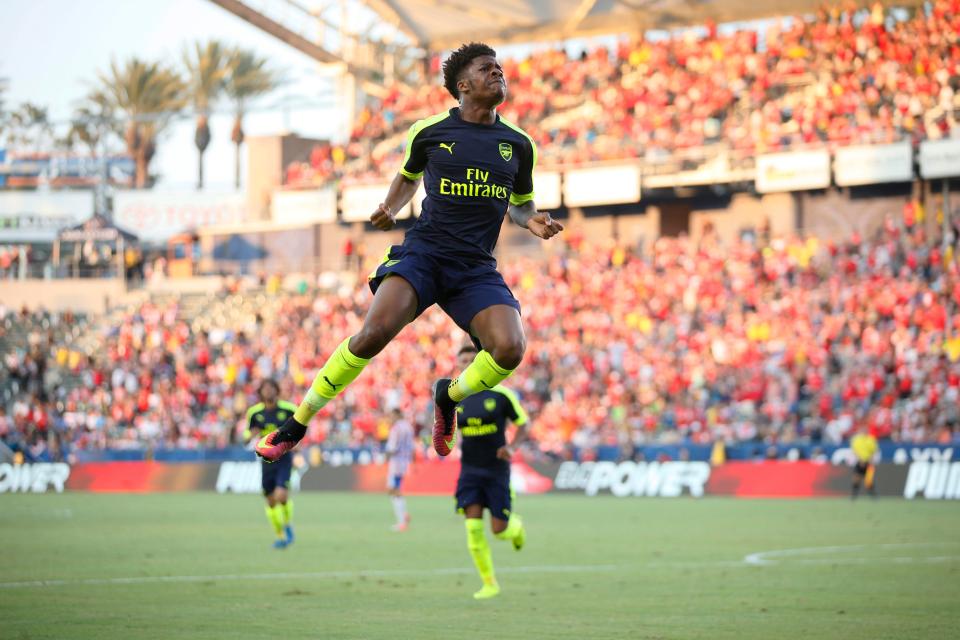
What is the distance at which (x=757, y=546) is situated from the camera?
18.5m

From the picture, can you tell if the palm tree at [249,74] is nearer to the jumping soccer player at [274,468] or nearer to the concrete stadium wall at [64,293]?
the concrete stadium wall at [64,293]

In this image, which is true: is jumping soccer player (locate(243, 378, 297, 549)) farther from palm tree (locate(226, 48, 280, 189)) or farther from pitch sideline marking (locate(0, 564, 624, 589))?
palm tree (locate(226, 48, 280, 189))

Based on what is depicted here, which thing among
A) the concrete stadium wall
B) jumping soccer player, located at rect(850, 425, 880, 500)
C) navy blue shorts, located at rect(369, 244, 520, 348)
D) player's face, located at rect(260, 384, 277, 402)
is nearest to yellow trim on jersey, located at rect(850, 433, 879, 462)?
jumping soccer player, located at rect(850, 425, 880, 500)

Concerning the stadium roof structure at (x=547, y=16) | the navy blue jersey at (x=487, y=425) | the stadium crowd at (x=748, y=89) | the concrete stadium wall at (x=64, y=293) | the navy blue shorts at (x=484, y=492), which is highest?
the stadium roof structure at (x=547, y=16)

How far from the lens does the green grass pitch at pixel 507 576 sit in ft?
36.2

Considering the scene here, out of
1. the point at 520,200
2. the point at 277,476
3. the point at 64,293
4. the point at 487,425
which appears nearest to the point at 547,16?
the point at 64,293

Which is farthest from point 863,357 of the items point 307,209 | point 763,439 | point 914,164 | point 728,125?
point 307,209

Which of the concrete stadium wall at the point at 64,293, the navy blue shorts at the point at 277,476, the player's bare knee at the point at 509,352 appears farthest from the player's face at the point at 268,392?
the concrete stadium wall at the point at 64,293

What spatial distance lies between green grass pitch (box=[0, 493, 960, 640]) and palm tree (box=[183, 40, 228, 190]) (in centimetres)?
4808

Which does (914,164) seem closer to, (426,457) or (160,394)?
(426,457)

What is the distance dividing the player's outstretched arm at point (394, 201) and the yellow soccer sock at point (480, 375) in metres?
1.05

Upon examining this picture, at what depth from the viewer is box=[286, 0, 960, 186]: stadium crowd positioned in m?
37.6

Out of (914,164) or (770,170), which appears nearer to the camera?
(914,164)

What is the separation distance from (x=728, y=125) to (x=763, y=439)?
1209 centimetres
